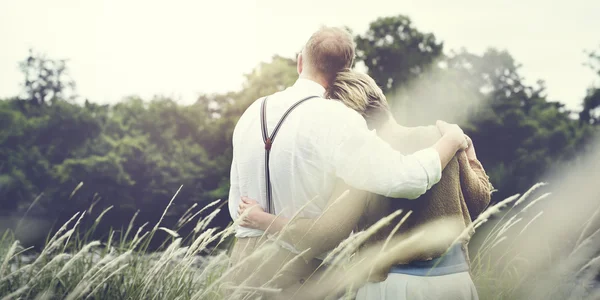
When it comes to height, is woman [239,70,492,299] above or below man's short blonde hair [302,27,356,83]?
below

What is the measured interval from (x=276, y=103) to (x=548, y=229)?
2874 mm

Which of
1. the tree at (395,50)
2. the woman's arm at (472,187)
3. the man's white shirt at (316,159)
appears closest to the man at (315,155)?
the man's white shirt at (316,159)

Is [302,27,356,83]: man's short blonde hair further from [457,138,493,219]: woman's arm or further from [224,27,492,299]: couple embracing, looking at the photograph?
[457,138,493,219]: woman's arm

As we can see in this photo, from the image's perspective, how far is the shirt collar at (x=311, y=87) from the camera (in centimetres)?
242

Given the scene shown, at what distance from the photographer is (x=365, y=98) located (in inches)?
90.7

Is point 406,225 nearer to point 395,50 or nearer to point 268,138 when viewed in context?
point 268,138

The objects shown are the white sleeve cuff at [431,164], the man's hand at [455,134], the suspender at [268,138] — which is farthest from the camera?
the suspender at [268,138]

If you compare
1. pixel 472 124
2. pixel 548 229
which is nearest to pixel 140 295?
pixel 548 229

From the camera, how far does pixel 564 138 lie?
33188 mm

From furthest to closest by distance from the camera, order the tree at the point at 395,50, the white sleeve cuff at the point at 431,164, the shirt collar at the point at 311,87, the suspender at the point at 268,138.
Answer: the tree at the point at 395,50 < the shirt collar at the point at 311,87 < the suspender at the point at 268,138 < the white sleeve cuff at the point at 431,164

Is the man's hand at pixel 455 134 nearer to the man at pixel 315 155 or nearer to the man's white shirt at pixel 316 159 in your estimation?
the man at pixel 315 155

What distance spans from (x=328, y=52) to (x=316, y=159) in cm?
55

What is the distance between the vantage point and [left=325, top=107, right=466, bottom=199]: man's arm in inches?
79.2

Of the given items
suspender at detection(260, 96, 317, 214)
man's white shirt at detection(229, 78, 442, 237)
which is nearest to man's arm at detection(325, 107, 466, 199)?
man's white shirt at detection(229, 78, 442, 237)
